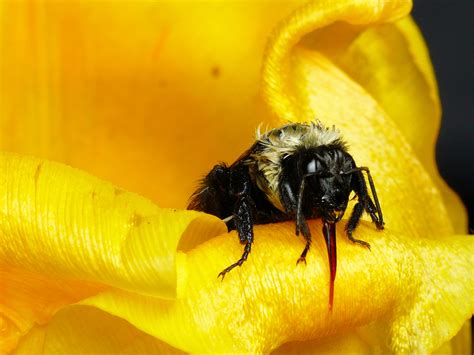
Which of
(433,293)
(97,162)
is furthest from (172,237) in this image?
(97,162)

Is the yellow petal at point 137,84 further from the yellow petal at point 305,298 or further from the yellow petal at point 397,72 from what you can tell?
the yellow petal at point 305,298

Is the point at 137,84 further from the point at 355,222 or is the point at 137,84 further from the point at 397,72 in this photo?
the point at 355,222

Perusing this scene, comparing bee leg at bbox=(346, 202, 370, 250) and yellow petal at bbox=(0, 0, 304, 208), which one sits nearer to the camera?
bee leg at bbox=(346, 202, 370, 250)

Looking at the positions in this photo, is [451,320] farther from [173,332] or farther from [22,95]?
[22,95]

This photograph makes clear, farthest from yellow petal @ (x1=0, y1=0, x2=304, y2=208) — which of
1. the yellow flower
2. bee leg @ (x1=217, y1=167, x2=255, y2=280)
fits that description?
bee leg @ (x1=217, y1=167, x2=255, y2=280)

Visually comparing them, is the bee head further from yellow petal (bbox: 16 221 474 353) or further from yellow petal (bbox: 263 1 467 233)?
yellow petal (bbox: 263 1 467 233)

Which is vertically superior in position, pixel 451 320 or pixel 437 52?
pixel 437 52

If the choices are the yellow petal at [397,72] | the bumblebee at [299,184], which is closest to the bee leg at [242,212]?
the bumblebee at [299,184]

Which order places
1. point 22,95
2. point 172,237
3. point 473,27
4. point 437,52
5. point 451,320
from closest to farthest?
point 172,237 < point 451,320 < point 22,95 < point 473,27 < point 437,52

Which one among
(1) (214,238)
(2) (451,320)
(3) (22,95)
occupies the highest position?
(3) (22,95)

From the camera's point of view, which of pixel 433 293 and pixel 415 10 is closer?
pixel 433 293
